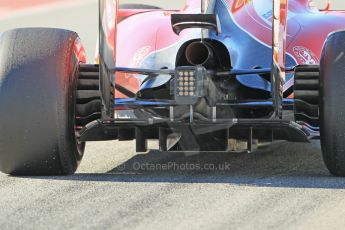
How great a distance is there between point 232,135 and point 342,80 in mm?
900

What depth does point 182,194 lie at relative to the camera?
5.76m

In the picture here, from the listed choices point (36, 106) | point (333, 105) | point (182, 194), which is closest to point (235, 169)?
point (333, 105)

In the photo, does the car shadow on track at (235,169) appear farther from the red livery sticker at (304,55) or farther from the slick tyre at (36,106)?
the red livery sticker at (304,55)

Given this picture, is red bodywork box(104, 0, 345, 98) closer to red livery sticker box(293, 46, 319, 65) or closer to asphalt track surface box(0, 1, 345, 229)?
red livery sticker box(293, 46, 319, 65)

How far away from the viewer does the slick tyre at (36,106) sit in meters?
6.32

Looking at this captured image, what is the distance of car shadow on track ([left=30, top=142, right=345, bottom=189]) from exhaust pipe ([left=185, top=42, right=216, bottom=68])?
2.74ft

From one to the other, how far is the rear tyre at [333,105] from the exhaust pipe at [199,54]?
35.9 inches

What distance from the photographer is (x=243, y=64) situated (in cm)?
702

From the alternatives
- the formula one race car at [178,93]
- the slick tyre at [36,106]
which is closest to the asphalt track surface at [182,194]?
the slick tyre at [36,106]

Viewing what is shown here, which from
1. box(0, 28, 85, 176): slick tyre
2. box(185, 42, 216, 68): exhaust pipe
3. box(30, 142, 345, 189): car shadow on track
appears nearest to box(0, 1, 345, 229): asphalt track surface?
box(30, 142, 345, 189): car shadow on track

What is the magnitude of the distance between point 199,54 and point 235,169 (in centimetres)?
99

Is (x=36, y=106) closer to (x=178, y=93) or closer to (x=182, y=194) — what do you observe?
(x=178, y=93)

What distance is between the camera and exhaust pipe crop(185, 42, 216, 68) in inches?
267

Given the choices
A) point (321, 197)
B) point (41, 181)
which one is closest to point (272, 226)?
point (321, 197)
